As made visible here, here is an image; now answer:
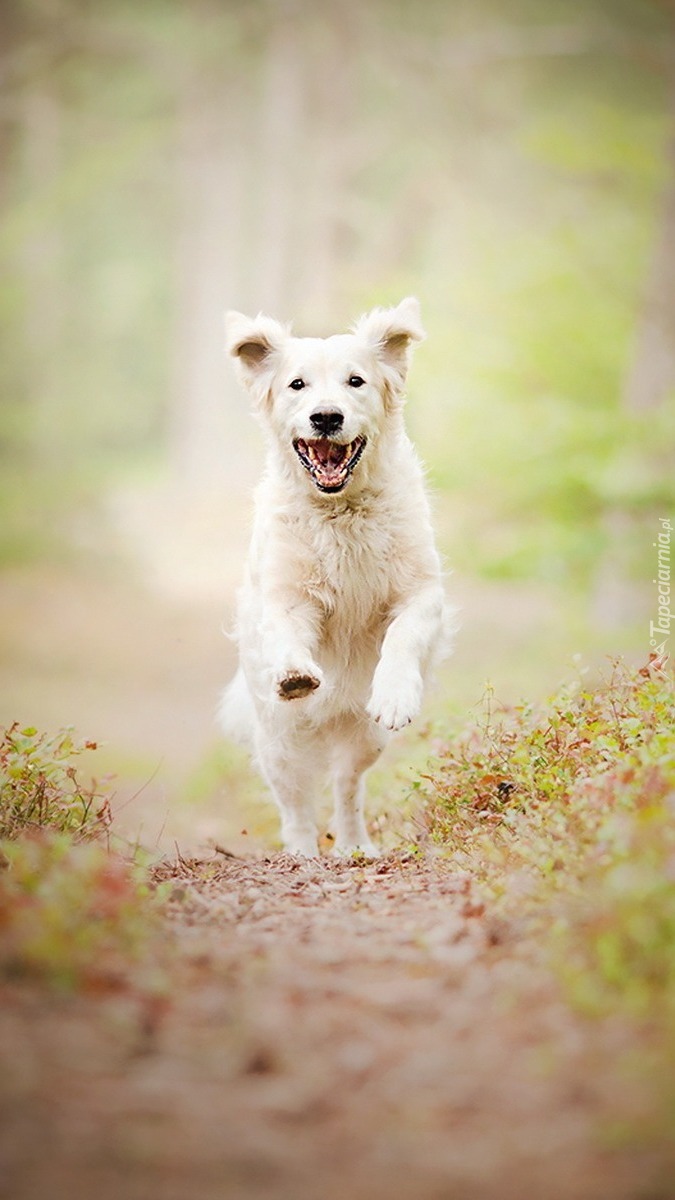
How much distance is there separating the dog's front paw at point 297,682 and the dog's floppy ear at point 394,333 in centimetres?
193

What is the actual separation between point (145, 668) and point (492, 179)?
10.6 m

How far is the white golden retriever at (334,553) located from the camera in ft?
20.1

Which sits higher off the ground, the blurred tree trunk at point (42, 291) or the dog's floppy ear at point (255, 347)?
the blurred tree trunk at point (42, 291)

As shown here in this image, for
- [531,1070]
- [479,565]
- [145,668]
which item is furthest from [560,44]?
[531,1070]

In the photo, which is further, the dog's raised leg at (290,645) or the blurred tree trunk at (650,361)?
the blurred tree trunk at (650,361)

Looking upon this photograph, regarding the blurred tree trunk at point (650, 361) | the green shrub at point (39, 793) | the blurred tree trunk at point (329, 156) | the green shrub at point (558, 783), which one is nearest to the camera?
the green shrub at point (558, 783)

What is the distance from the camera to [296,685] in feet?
17.7

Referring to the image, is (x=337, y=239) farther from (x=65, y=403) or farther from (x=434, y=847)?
(x=434, y=847)

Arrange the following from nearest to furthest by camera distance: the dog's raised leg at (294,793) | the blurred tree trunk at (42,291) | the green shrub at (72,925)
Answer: the green shrub at (72,925) < the dog's raised leg at (294,793) < the blurred tree trunk at (42,291)

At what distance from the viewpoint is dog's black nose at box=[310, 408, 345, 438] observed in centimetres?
593

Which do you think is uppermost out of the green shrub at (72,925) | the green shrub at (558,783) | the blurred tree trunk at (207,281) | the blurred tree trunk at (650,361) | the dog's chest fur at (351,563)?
the blurred tree trunk at (207,281)

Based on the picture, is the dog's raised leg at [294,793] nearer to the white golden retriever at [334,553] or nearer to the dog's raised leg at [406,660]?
the white golden retriever at [334,553]

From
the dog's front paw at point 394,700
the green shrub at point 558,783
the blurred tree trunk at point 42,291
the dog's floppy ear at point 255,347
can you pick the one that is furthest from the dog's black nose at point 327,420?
the blurred tree trunk at point 42,291

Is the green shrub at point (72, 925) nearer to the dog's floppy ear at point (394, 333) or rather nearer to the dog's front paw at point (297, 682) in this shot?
the dog's front paw at point (297, 682)
